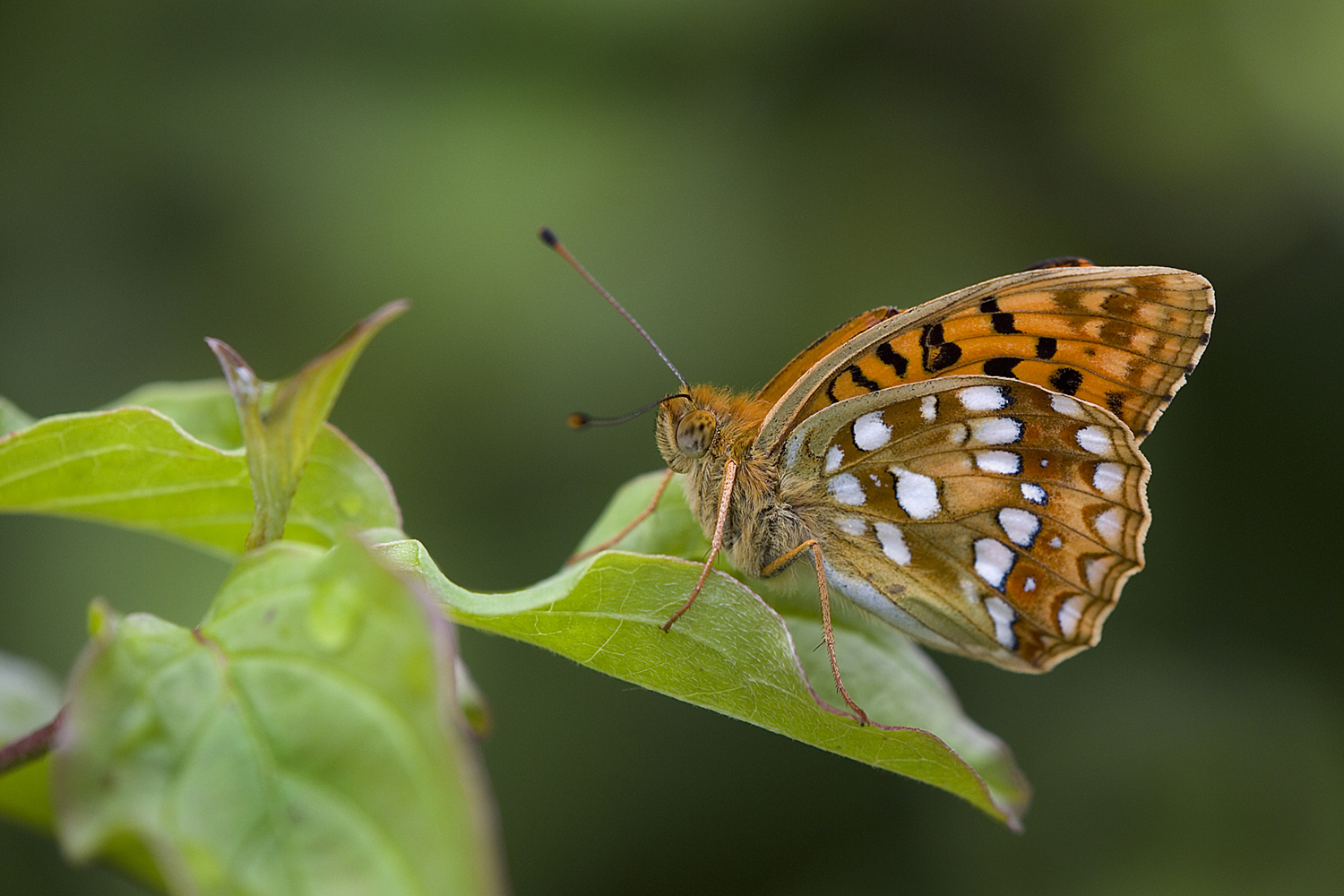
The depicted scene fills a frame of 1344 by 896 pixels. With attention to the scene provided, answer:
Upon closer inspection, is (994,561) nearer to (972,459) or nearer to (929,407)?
(972,459)

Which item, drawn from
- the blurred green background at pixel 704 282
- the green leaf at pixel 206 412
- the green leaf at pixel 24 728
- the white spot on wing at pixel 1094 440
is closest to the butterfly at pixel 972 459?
the white spot on wing at pixel 1094 440

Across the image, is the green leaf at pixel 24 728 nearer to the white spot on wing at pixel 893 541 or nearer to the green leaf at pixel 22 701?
the green leaf at pixel 22 701

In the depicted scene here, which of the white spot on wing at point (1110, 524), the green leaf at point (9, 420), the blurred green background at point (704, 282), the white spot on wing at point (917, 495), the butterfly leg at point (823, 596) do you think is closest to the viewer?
the green leaf at point (9, 420)

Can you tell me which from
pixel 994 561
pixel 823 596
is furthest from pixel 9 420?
pixel 994 561

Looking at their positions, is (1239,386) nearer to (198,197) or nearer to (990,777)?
(990,777)

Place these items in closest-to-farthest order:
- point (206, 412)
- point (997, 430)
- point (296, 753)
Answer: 1. point (296, 753)
2. point (206, 412)
3. point (997, 430)
